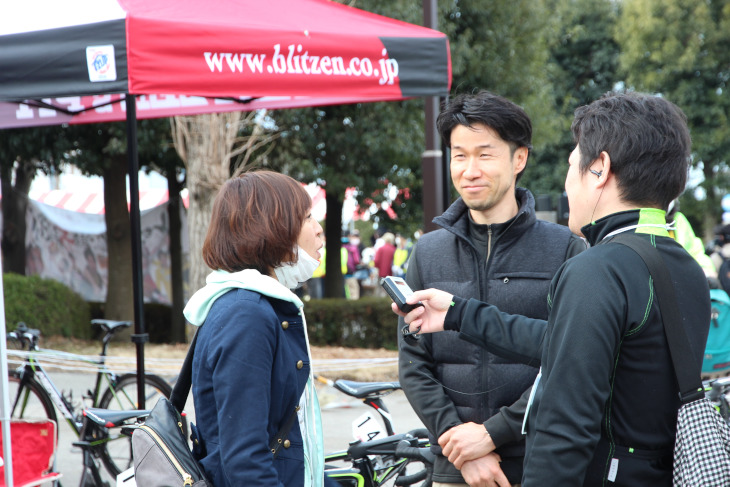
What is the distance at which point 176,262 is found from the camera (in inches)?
581

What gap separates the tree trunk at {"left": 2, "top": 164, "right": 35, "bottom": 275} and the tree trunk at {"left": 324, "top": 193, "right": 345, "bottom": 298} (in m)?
5.99

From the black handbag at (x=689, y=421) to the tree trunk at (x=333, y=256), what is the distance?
1390 centimetres

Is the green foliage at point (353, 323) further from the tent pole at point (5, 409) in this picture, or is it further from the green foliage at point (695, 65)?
the green foliage at point (695, 65)

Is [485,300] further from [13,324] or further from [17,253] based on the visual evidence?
[17,253]

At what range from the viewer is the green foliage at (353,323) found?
11734 mm

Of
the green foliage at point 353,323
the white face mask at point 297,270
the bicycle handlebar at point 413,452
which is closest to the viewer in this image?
the white face mask at point 297,270

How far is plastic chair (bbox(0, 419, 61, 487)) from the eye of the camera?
3.98 metres

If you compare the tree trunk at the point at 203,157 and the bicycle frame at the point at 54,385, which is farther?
the tree trunk at the point at 203,157

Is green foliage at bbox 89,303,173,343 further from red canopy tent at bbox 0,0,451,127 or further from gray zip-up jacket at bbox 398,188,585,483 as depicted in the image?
gray zip-up jacket at bbox 398,188,585,483

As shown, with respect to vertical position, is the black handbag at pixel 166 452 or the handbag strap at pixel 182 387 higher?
the handbag strap at pixel 182 387

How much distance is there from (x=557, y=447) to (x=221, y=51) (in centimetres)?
285

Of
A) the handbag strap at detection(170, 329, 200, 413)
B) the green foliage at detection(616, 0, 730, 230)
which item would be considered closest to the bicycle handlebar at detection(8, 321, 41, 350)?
the handbag strap at detection(170, 329, 200, 413)

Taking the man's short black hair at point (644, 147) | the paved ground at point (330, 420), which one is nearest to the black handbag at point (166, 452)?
the man's short black hair at point (644, 147)

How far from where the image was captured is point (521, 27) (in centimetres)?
1465
